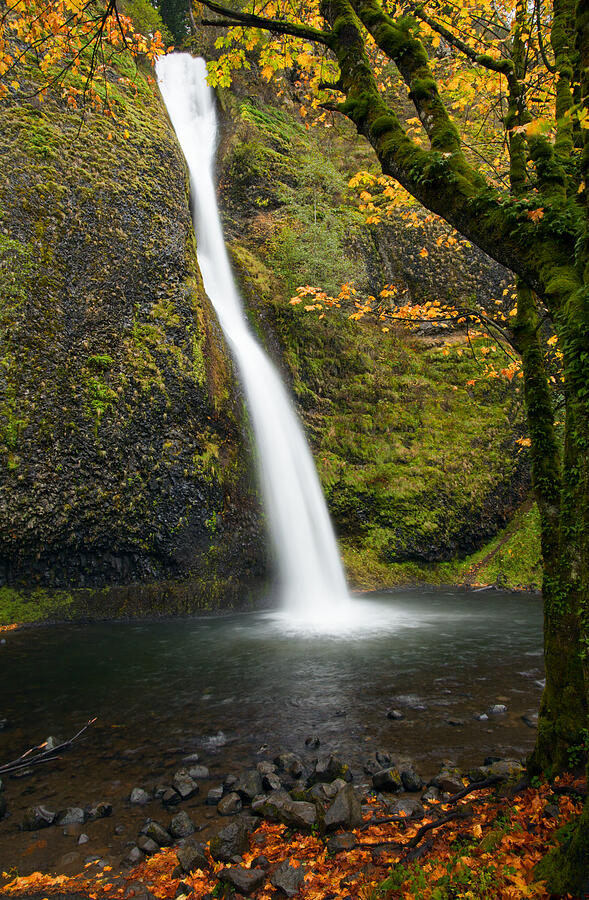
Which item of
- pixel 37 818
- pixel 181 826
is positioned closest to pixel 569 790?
pixel 181 826

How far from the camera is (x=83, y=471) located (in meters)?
9.84

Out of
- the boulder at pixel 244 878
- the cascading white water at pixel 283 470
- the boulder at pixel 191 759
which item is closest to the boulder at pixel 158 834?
the boulder at pixel 244 878

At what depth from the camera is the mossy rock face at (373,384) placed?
13.6m

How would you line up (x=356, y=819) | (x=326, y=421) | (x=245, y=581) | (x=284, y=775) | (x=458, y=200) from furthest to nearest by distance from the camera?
(x=326, y=421), (x=245, y=581), (x=284, y=775), (x=356, y=819), (x=458, y=200)

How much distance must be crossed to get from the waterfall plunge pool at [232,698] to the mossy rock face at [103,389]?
165 centimetres

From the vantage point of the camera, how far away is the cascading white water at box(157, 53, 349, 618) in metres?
11.8

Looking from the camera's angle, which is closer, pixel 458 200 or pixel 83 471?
pixel 458 200

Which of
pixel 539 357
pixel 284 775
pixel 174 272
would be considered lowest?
pixel 284 775

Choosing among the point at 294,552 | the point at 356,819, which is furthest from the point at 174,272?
the point at 356,819

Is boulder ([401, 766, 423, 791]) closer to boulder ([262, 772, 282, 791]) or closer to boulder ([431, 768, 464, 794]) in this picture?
boulder ([431, 768, 464, 794])

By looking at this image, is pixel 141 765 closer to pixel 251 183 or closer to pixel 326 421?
pixel 326 421

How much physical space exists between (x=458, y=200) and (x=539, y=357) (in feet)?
4.09

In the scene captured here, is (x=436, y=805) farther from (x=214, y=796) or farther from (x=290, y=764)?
(x=214, y=796)

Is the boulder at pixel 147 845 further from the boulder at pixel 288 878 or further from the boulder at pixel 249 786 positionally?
the boulder at pixel 288 878
